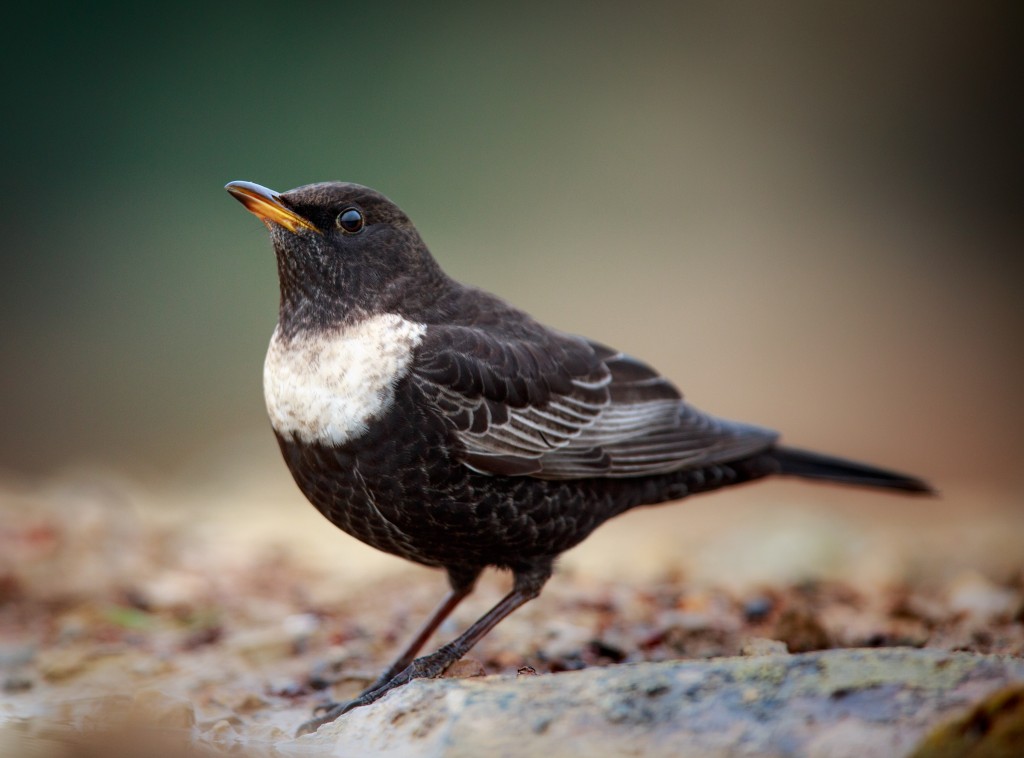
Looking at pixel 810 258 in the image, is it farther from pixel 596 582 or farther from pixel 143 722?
pixel 143 722

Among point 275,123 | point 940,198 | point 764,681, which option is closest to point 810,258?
point 940,198

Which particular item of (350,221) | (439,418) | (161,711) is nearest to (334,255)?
(350,221)

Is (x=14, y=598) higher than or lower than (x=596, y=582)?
higher

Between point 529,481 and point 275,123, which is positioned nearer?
point 529,481

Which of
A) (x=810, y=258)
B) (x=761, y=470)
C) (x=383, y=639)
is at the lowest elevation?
(x=383, y=639)

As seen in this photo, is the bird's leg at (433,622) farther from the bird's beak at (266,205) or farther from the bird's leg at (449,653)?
the bird's beak at (266,205)

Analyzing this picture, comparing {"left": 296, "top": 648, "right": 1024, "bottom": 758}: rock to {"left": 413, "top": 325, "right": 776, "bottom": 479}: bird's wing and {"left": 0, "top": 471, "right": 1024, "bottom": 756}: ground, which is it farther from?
{"left": 413, "top": 325, "right": 776, "bottom": 479}: bird's wing


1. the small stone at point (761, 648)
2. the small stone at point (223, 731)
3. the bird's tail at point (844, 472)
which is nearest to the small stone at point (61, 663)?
the small stone at point (223, 731)
